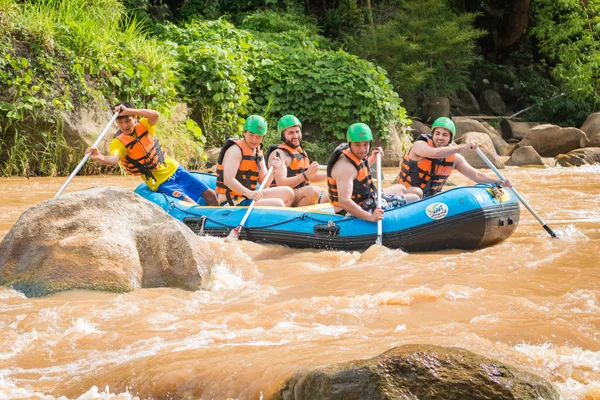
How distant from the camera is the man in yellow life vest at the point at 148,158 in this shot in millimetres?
6816

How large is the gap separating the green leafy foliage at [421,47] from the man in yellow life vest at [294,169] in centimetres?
866

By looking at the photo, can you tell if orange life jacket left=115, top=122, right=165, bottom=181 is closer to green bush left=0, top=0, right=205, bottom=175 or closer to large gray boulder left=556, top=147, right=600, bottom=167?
green bush left=0, top=0, right=205, bottom=175

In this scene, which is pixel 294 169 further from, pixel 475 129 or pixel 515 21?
pixel 515 21

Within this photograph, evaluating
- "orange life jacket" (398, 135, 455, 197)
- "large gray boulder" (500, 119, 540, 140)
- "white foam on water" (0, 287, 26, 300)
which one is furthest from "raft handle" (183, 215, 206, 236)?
"large gray boulder" (500, 119, 540, 140)

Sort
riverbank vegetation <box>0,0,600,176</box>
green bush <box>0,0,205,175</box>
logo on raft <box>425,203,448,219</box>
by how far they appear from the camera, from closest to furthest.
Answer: logo on raft <box>425,203,448,219</box> < green bush <box>0,0,205,175</box> < riverbank vegetation <box>0,0,600,176</box>

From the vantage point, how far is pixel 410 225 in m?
5.99

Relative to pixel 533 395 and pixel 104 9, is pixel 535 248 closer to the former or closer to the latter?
pixel 533 395

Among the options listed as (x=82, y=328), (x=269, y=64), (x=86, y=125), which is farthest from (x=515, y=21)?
(x=82, y=328)

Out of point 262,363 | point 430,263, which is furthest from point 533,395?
point 430,263

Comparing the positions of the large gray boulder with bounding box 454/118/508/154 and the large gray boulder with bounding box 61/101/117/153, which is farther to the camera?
the large gray boulder with bounding box 454/118/508/154

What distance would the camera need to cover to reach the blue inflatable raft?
591 cm

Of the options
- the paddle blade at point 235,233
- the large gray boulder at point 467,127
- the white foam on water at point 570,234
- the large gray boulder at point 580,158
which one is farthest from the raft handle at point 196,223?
the large gray boulder at point 467,127

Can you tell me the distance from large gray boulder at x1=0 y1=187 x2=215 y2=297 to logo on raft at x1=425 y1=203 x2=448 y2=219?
6.33ft

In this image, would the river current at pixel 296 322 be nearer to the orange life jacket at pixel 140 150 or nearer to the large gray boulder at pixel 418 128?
the orange life jacket at pixel 140 150
